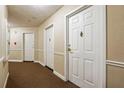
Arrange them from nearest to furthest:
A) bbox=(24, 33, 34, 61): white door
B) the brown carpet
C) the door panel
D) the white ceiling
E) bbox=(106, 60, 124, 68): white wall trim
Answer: bbox=(106, 60, 124, 68): white wall trim → the door panel → the brown carpet → the white ceiling → bbox=(24, 33, 34, 61): white door

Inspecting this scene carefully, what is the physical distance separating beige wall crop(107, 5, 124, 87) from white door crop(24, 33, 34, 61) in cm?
769

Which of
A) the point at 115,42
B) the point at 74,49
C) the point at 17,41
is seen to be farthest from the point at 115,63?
the point at 17,41

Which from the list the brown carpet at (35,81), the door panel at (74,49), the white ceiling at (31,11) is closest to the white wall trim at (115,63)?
the door panel at (74,49)

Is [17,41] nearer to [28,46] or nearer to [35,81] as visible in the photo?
[28,46]

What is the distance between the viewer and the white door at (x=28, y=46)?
31.3 ft

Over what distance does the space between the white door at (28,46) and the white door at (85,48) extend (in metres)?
5.88

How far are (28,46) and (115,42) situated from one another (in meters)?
8.03

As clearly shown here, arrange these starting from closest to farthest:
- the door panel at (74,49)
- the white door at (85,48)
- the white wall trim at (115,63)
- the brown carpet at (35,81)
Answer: the white wall trim at (115,63), the white door at (85,48), the door panel at (74,49), the brown carpet at (35,81)

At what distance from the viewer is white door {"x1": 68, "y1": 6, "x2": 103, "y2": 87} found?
2664 millimetres

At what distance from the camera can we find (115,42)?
2135 millimetres

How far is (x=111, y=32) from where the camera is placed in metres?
2.22

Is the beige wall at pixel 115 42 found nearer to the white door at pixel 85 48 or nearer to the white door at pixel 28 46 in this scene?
the white door at pixel 85 48

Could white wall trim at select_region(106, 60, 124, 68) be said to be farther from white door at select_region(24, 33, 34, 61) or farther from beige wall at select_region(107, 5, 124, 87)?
white door at select_region(24, 33, 34, 61)

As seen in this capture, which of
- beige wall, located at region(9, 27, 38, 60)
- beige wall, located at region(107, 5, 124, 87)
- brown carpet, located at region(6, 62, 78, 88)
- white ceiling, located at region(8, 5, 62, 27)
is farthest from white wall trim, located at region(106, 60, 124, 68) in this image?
beige wall, located at region(9, 27, 38, 60)
